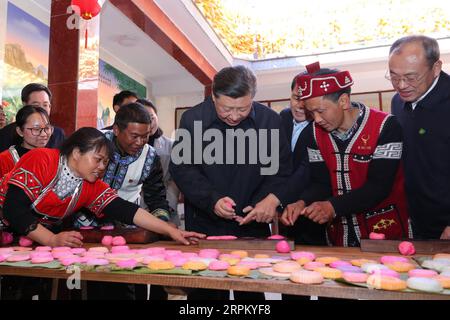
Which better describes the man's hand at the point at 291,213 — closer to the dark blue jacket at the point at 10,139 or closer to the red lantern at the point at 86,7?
the dark blue jacket at the point at 10,139

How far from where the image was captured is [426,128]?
6.15ft

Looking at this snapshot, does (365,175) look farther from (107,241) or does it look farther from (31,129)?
(31,129)

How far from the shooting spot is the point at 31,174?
1.85 metres

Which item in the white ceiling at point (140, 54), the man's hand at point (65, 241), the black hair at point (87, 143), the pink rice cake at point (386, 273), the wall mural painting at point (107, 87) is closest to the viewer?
the pink rice cake at point (386, 273)

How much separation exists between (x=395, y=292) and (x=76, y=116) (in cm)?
314

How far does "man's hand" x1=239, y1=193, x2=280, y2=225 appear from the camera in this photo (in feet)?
5.93

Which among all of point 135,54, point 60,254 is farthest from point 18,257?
point 135,54

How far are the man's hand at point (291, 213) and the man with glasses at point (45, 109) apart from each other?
179 cm

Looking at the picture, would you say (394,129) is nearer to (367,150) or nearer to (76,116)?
(367,150)

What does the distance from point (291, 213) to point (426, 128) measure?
75 cm

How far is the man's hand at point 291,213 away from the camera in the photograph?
1822 millimetres

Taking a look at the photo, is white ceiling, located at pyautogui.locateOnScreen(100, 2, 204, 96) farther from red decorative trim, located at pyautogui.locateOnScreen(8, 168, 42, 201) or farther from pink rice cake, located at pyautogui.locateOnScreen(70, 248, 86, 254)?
pink rice cake, located at pyautogui.locateOnScreen(70, 248, 86, 254)

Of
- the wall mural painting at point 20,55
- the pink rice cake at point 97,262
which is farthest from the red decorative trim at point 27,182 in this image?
the wall mural painting at point 20,55

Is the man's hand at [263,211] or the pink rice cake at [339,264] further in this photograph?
the man's hand at [263,211]
